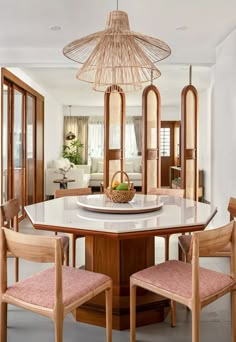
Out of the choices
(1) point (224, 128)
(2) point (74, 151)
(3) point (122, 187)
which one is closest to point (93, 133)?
(2) point (74, 151)

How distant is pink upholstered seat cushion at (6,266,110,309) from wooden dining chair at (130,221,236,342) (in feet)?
0.87

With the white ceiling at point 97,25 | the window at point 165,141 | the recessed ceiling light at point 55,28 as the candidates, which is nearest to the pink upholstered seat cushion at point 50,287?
the white ceiling at point 97,25

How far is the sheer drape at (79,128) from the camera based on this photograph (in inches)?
452

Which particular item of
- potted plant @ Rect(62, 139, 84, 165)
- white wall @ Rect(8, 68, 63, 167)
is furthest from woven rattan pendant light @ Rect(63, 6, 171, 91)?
potted plant @ Rect(62, 139, 84, 165)

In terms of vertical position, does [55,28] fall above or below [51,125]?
above

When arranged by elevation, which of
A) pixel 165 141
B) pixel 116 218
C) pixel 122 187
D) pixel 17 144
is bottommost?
pixel 116 218

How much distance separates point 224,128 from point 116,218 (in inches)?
104

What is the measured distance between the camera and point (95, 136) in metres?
11.6

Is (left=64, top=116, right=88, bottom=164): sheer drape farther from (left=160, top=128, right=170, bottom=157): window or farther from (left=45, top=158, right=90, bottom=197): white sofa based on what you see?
(left=45, top=158, right=90, bottom=197): white sofa

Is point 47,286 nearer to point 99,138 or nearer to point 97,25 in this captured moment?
point 97,25

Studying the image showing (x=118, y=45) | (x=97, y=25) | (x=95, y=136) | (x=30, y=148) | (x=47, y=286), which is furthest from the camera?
(x=95, y=136)

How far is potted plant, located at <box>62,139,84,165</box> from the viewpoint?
10.9 m

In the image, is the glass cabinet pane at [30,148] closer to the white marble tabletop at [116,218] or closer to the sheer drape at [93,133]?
the white marble tabletop at [116,218]

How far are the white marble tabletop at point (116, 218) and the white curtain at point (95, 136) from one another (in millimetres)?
8954
